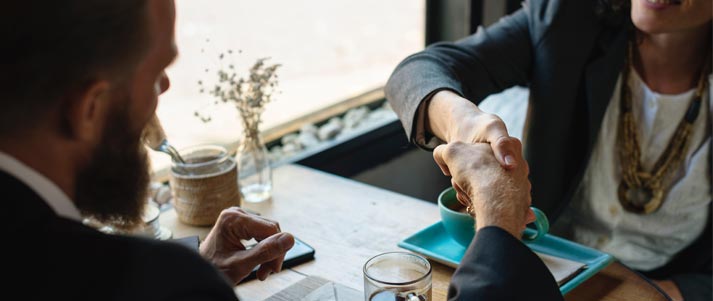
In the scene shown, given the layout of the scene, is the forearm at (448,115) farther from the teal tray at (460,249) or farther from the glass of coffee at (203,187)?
the glass of coffee at (203,187)

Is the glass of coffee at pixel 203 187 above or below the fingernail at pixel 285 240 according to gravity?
below

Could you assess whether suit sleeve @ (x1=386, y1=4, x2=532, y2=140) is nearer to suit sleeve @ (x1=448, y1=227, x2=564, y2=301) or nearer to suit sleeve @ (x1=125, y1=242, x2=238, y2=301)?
suit sleeve @ (x1=448, y1=227, x2=564, y2=301)

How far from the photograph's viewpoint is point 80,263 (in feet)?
2.11

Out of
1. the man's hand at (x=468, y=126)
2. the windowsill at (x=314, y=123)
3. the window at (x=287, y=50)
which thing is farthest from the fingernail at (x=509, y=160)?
the windowsill at (x=314, y=123)

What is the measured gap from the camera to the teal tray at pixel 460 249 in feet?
3.86

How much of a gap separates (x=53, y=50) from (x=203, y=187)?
0.73 metres

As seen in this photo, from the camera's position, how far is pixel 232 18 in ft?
6.38

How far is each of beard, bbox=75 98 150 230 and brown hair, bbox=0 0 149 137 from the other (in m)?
0.07

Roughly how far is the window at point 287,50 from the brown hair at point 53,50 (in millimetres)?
845

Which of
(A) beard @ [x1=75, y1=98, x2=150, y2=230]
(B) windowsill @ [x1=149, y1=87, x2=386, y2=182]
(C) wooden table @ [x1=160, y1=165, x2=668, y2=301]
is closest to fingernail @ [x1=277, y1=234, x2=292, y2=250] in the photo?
(C) wooden table @ [x1=160, y1=165, x2=668, y2=301]

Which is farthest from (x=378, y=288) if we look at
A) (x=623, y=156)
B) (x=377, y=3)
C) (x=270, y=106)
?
(x=377, y=3)

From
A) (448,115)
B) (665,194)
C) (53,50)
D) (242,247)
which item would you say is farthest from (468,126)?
(53,50)

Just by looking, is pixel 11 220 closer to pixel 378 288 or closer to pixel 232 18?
pixel 378 288

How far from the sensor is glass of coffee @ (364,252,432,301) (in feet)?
3.18
